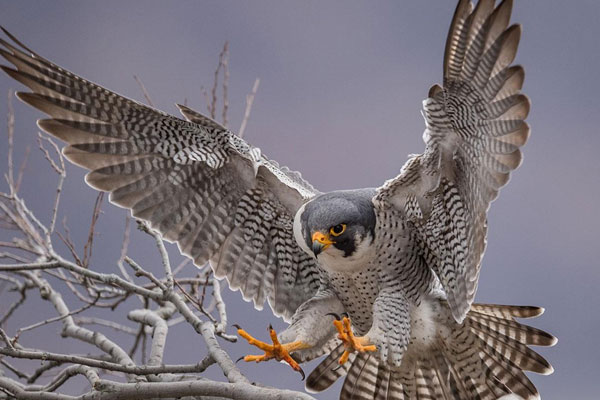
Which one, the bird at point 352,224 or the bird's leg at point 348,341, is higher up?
the bird at point 352,224

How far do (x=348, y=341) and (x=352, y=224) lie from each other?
0.54 metres

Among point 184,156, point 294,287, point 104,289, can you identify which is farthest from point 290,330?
point 104,289

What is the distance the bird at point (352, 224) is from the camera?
3.22 m

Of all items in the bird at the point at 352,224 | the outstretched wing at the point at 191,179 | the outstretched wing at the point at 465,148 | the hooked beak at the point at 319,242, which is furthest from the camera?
the outstretched wing at the point at 191,179

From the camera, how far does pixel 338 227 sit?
11.1ft

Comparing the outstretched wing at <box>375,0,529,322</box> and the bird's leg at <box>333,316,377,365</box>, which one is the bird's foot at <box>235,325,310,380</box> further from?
the outstretched wing at <box>375,0,529,322</box>

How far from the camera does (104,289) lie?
14.3 feet

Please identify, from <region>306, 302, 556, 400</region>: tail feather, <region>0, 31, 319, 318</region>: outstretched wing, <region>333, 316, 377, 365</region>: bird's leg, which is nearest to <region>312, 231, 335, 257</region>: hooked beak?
<region>333, 316, 377, 365</region>: bird's leg

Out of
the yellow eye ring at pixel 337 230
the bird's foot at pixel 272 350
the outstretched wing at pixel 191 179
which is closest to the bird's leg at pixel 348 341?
the bird's foot at pixel 272 350

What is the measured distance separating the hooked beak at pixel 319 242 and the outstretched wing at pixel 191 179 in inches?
22.1

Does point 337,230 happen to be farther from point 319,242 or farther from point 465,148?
point 465,148

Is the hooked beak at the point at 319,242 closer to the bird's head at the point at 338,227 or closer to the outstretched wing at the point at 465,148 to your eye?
the bird's head at the point at 338,227

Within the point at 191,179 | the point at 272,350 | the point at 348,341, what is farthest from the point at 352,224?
the point at 191,179

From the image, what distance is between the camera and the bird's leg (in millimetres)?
3250
